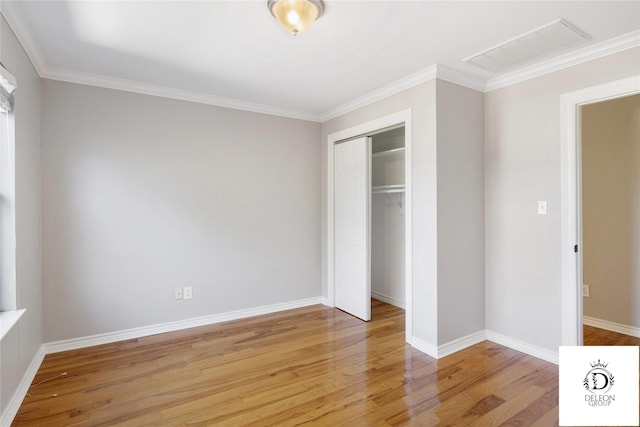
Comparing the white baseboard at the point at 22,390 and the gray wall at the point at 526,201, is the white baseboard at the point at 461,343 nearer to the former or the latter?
the gray wall at the point at 526,201

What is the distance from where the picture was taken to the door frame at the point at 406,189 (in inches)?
118

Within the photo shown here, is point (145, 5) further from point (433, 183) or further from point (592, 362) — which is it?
point (592, 362)

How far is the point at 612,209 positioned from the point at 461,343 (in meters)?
2.02

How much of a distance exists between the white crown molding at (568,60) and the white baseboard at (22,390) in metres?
4.21

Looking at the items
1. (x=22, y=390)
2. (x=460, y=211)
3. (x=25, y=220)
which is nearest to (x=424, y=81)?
(x=460, y=211)

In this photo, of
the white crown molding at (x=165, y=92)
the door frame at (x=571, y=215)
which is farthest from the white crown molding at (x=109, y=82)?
the door frame at (x=571, y=215)

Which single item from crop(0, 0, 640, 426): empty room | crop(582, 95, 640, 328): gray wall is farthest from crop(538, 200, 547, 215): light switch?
crop(582, 95, 640, 328): gray wall

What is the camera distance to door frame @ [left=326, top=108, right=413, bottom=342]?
2.99 meters

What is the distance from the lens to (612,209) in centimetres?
322

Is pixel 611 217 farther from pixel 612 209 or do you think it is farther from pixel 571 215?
pixel 571 215

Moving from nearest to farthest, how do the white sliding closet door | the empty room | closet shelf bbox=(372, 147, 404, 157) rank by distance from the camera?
the empty room < the white sliding closet door < closet shelf bbox=(372, 147, 404, 157)

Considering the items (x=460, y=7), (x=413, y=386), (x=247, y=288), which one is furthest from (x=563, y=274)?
(x=247, y=288)

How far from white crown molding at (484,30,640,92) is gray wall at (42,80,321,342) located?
2.14 m

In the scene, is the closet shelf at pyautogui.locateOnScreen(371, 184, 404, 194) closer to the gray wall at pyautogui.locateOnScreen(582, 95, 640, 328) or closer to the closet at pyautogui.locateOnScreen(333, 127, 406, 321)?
the closet at pyautogui.locateOnScreen(333, 127, 406, 321)
